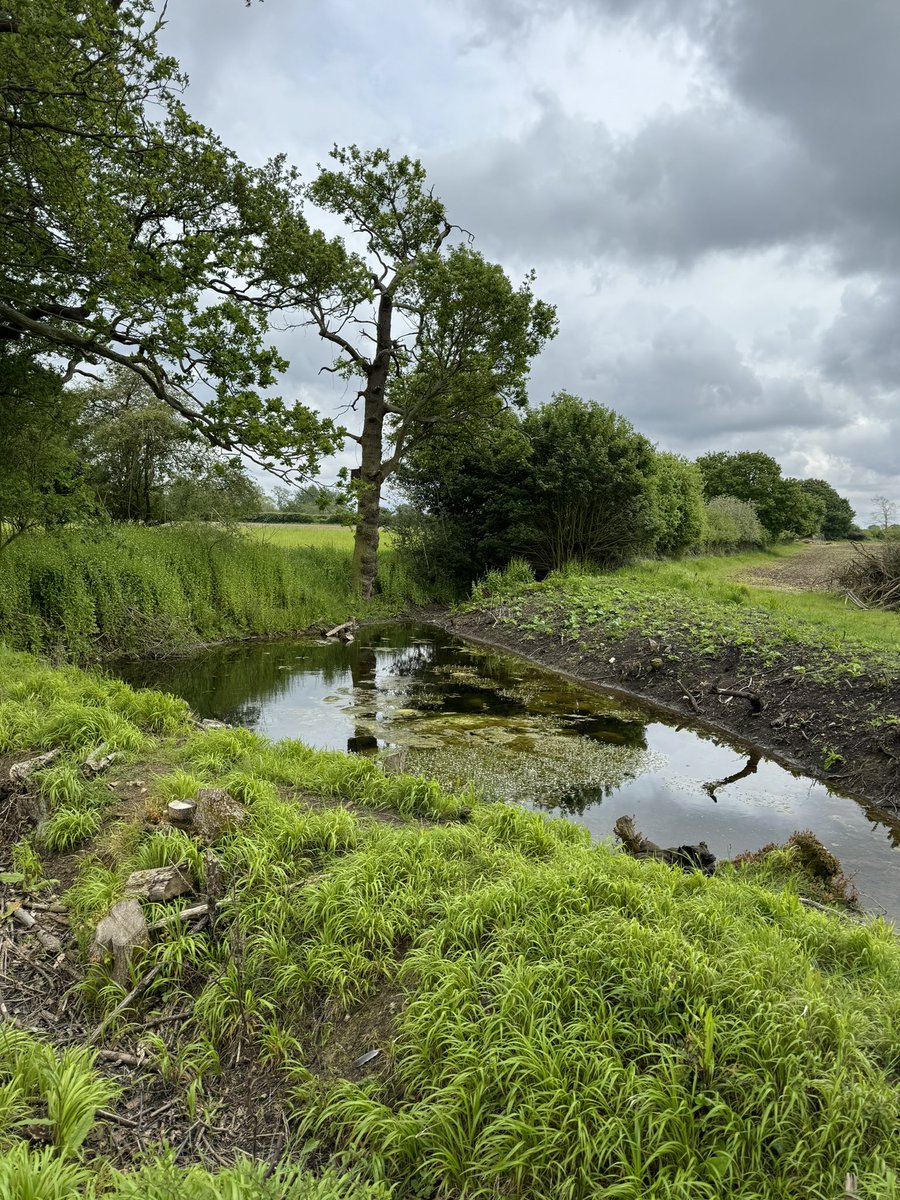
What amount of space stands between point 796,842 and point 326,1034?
3.98 metres

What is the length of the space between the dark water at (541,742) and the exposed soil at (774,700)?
0.42 m

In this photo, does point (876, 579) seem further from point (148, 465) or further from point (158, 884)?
point (148, 465)

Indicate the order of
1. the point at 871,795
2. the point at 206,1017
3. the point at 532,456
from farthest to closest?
the point at 532,456 → the point at 871,795 → the point at 206,1017

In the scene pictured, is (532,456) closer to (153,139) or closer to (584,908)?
(153,139)

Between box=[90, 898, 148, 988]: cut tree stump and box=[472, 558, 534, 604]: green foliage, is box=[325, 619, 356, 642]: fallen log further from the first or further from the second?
box=[90, 898, 148, 988]: cut tree stump

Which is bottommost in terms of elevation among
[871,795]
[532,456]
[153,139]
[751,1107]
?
[871,795]

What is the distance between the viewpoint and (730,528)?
4391cm

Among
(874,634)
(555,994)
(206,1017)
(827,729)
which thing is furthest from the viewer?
(874,634)

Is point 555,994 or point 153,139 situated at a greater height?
point 153,139

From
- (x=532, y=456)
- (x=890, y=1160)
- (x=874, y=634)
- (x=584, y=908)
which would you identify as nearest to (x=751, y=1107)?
(x=890, y=1160)

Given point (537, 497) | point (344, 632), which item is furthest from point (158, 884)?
point (537, 497)

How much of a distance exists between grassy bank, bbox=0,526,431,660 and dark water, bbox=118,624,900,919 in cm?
112

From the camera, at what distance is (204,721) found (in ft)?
28.8

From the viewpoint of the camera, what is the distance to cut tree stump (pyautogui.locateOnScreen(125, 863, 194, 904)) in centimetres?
407
